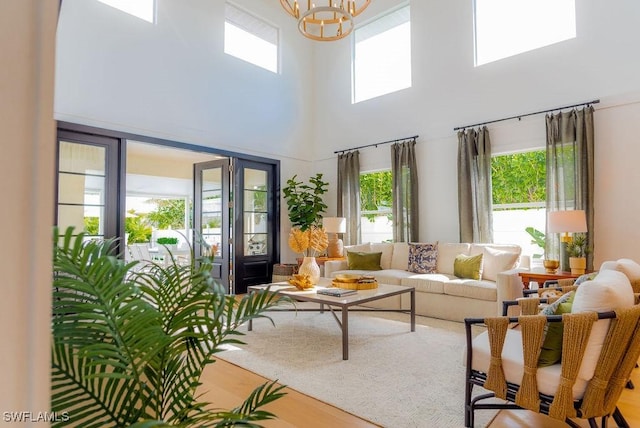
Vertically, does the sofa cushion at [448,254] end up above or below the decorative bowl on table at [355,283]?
above

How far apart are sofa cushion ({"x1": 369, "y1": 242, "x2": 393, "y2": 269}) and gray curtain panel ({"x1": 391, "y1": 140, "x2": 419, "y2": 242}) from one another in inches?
12.3

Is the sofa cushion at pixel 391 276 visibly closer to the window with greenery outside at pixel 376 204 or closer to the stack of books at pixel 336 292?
the stack of books at pixel 336 292

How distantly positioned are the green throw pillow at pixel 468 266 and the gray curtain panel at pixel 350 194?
217 centimetres

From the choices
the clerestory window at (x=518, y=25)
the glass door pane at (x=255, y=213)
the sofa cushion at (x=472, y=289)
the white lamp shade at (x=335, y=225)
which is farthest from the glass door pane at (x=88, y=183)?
the clerestory window at (x=518, y=25)

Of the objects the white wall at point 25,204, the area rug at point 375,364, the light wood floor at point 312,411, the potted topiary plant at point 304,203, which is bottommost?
the light wood floor at point 312,411

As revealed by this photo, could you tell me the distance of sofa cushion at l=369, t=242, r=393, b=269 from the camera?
5652 millimetres

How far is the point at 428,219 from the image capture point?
5844 millimetres

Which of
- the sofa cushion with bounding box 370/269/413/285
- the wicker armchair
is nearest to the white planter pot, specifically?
the sofa cushion with bounding box 370/269/413/285

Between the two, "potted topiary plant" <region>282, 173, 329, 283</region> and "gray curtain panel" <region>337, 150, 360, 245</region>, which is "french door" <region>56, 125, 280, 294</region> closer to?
"potted topiary plant" <region>282, 173, 329, 283</region>

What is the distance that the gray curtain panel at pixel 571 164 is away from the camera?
4.32 meters

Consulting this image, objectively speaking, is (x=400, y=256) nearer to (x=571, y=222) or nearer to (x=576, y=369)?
(x=571, y=222)

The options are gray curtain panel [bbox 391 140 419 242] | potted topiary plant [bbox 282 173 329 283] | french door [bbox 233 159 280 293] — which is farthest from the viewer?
potted topiary plant [bbox 282 173 329 283]

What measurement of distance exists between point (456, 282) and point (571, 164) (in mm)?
2022

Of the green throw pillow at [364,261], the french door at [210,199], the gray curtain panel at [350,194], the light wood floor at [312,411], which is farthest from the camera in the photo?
the gray curtain panel at [350,194]
